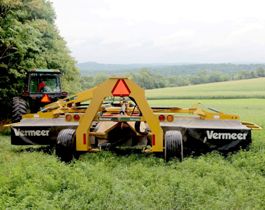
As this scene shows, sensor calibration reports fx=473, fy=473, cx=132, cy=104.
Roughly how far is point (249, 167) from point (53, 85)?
31.4ft

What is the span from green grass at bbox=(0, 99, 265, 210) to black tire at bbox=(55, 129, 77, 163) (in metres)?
0.64

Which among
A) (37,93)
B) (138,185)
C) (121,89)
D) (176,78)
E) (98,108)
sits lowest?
(138,185)

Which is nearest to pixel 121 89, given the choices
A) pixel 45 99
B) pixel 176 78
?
pixel 45 99

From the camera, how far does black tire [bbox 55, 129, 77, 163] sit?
9.38 m

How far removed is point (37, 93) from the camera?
15664mm

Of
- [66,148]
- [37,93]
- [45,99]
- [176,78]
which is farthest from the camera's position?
[176,78]

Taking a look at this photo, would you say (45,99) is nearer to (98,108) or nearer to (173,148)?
(98,108)

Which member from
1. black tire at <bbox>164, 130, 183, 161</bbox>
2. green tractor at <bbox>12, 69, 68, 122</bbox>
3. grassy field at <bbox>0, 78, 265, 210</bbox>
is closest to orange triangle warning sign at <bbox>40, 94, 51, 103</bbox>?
green tractor at <bbox>12, 69, 68, 122</bbox>

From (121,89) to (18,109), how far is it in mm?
6375

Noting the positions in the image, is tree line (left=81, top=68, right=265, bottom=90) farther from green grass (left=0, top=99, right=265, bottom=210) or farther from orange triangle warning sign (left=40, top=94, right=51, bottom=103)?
green grass (left=0, top=99, right=265, bottom=210)

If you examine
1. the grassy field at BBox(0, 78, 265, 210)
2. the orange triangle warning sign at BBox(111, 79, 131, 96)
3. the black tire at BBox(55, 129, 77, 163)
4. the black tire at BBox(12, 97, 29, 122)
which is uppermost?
the orange triangle warning sign at BBox(111, 79, 131, 96)

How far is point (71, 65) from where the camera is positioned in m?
26.0

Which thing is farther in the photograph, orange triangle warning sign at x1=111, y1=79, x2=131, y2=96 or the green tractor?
the green tractor

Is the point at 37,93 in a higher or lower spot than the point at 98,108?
higher
